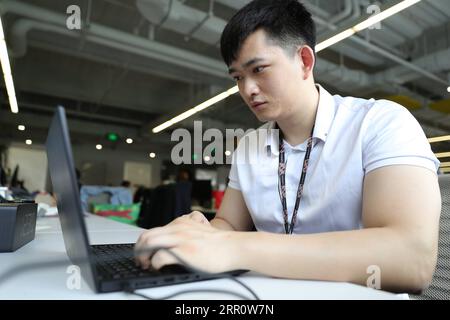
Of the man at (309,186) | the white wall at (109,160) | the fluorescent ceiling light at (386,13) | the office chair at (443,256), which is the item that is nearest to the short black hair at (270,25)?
the man at (309,186)

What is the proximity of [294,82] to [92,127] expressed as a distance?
9.71m

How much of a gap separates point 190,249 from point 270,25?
2.31 feet

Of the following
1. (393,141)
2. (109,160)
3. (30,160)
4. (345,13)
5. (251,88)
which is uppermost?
(345,13)

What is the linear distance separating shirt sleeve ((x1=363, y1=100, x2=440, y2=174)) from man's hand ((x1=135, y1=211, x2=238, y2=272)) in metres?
0.40

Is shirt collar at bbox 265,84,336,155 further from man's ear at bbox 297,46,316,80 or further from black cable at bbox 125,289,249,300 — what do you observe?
black cable at bbox 125,289,249,300

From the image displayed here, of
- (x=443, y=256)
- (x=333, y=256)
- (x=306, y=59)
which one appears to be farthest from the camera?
(x=306, y=59)

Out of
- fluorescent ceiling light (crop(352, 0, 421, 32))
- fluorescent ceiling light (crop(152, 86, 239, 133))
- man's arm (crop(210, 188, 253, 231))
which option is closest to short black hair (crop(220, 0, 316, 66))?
man's arm (crop(210, 188, 253, 231))

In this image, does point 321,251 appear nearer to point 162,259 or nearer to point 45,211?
point 162,259

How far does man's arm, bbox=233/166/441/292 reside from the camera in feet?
1.63

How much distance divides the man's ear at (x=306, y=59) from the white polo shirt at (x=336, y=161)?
7 centimetres

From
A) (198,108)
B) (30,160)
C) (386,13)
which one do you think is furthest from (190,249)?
(30,160)

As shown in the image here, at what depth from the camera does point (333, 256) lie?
0.50m

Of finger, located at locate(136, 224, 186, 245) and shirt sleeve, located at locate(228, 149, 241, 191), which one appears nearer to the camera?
finger, located at locate(136, 224, 186, 245)

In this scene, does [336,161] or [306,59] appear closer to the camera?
[336,161]
